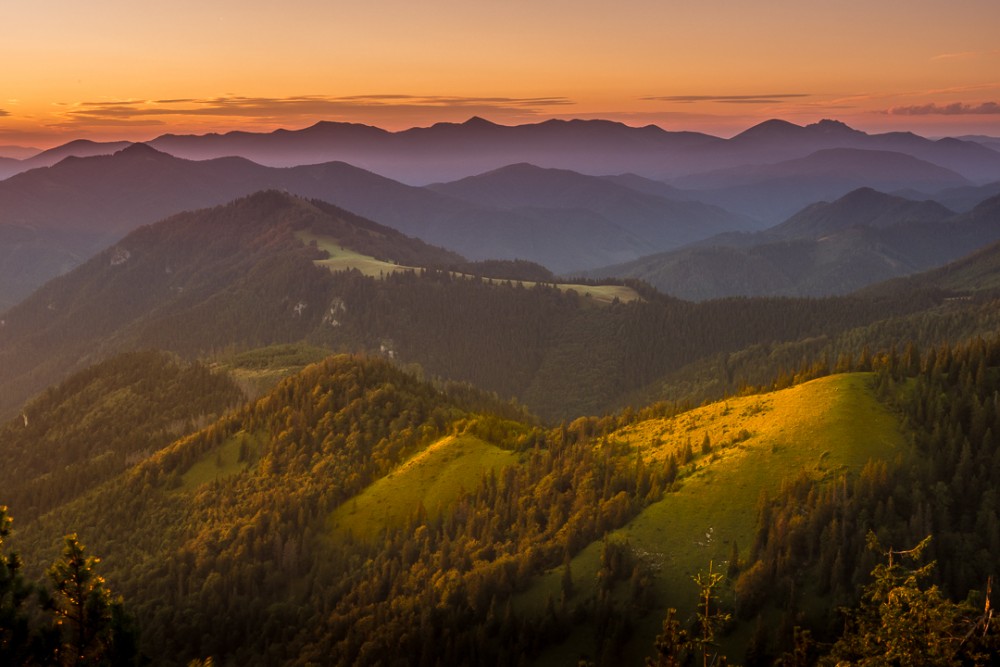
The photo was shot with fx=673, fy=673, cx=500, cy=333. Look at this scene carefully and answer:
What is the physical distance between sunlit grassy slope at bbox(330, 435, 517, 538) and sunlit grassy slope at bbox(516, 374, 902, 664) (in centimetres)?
3717

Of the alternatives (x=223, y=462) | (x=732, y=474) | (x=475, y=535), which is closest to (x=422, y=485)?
(x=475, y=535)

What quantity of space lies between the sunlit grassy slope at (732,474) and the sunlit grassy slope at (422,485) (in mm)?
37166

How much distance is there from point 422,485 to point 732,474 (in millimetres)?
65704

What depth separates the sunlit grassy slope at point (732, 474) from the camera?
100188 millimetres

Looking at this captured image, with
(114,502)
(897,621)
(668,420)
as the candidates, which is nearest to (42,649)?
(897,621)

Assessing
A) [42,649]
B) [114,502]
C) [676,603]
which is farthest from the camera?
[114,502]

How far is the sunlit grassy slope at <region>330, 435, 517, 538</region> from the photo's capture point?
142 meters

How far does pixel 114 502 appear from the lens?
597ft

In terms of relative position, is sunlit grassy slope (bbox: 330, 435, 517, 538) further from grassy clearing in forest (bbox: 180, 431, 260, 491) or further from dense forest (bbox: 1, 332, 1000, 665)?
grassy clearing in forest (bbox: 180, 431, 260, 491)

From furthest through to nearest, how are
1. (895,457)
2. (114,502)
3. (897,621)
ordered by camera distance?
1. (114,502)
2. (895,457)
3. (897,621)

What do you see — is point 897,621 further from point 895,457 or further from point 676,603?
point 895,457

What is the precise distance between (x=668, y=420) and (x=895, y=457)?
5410 centimetres

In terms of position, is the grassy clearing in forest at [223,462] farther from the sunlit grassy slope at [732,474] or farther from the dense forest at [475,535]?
the sunlit grassy slope at [732,474]

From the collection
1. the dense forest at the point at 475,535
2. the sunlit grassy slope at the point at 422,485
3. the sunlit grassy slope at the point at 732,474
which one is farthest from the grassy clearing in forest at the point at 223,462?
the sunlit grassy slope at the point at 732,474
